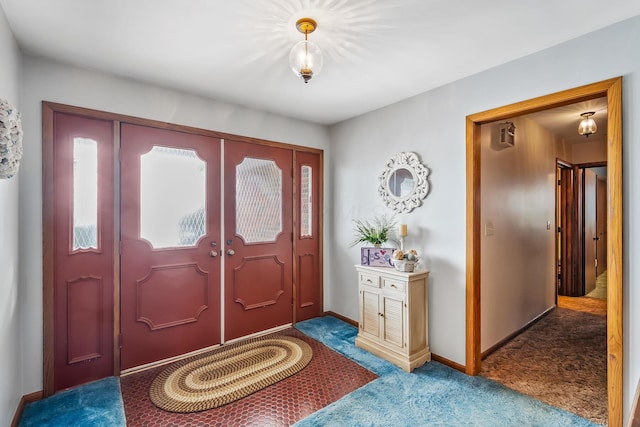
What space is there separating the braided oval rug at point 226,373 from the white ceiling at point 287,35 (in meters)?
2.45

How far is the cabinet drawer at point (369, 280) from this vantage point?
2.94m

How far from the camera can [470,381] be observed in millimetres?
2471

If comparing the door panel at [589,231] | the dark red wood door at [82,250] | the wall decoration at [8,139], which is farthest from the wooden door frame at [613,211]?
the door panel at [589,231]

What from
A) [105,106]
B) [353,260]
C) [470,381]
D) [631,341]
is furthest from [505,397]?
[105,106]

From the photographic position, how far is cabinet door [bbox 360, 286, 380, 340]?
9.64 feet

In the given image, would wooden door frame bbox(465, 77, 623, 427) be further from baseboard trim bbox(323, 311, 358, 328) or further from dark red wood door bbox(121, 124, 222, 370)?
dark red wood door bbox(121, 124, 222, 370)

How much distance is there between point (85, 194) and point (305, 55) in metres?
2.01

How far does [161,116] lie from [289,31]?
1.50 meters

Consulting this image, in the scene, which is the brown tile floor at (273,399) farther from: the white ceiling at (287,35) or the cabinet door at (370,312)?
the white ceiling at (287,35)

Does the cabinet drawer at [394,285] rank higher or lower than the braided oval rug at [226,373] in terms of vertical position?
higher

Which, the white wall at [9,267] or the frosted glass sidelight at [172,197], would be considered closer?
the white wall at [9,267]

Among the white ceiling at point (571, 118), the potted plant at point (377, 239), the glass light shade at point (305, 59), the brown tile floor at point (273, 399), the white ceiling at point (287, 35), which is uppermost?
the white ceiling at point (287, 35)

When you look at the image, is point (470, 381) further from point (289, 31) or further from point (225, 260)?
point (289, 31)

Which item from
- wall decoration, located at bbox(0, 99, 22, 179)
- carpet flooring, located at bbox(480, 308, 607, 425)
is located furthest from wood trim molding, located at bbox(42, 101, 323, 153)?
carpet flooring, located at bbox(480, 308, 607, 425)
